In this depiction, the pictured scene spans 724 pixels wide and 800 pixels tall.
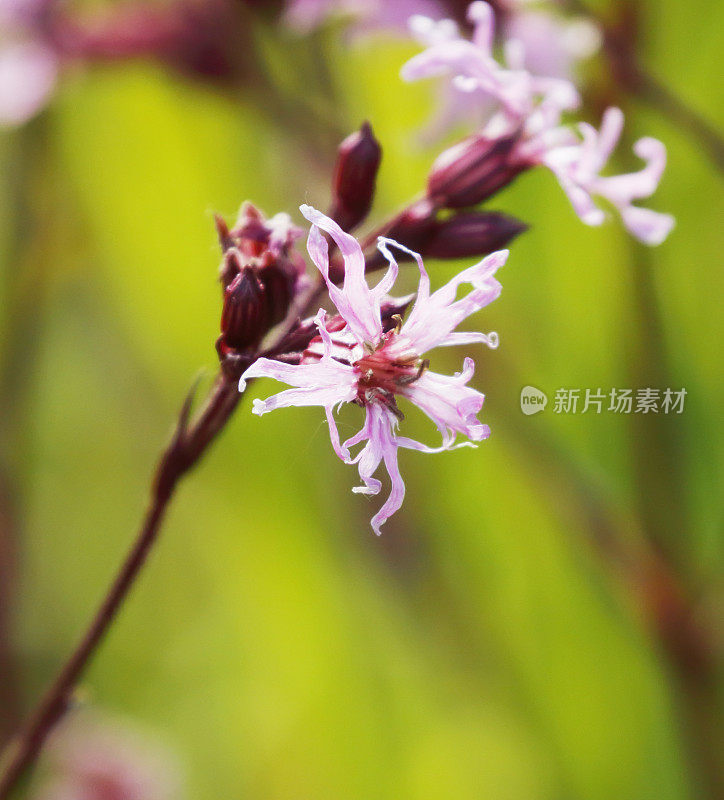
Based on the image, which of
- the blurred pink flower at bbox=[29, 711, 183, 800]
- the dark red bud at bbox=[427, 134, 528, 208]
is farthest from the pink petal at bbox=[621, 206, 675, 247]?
the blurred pink flower at bbox=[29, 711, 183, 800]

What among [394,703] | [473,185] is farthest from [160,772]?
[473,185]

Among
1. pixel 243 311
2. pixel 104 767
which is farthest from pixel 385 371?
pixel 104 767

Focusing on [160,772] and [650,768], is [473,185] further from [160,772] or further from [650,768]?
[160,772]

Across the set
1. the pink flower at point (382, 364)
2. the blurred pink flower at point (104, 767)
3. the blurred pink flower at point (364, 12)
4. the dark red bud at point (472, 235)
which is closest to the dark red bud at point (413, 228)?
→ the dark red bud at point (472, 235)

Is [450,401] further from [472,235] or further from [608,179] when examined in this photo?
[608,179]

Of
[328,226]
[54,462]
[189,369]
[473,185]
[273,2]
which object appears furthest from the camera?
[54,462]

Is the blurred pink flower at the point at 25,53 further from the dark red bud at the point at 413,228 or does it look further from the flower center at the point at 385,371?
the flower center at the point at 385,371
